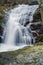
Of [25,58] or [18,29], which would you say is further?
[18,29]

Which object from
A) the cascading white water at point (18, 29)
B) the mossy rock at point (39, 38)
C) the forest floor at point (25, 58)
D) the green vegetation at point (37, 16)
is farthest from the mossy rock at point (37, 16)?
the forest floor at point (25, 58)

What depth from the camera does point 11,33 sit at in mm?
22109

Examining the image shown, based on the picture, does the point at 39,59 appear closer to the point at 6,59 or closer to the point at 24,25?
the point at 6,59

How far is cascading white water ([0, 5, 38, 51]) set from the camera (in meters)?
20.8

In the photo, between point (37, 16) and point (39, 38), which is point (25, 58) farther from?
point (37, 16)

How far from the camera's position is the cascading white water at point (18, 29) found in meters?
20.8

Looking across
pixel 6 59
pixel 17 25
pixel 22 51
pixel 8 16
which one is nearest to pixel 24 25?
pixel 17 25

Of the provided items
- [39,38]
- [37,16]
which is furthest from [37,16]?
[39,38]

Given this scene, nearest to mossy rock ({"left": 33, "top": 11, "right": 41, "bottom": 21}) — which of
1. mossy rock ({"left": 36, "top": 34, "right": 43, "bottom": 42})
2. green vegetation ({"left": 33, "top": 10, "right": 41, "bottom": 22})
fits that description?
green vegetation ({"left": 33, "top": 10, "right": 41, "bottom": 22})

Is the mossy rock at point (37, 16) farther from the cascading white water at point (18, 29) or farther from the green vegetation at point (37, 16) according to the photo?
the cascading white water at point (18, 29)

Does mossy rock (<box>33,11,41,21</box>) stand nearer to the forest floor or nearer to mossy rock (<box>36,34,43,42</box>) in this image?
mossy rock (<box>36,34,43,42</box>)

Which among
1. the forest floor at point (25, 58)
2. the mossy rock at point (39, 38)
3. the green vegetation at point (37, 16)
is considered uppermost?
the green vegetation at point (37, 16)

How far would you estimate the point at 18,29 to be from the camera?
21.9 metres

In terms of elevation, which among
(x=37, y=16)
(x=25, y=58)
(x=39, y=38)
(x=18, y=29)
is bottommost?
(x=25, y=58)
